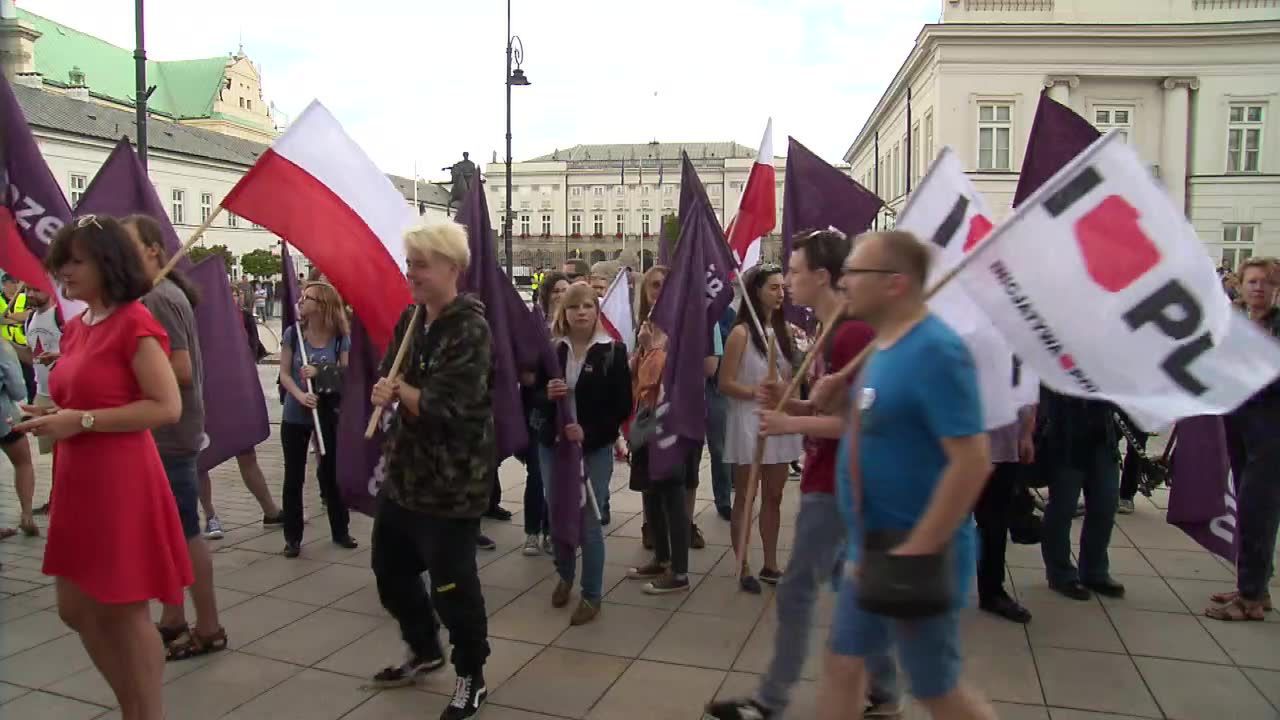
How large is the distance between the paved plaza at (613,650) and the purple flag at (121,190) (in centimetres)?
211

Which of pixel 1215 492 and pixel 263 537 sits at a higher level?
pixel 1215 492

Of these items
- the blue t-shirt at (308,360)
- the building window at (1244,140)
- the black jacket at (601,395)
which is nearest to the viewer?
the black jacket at (601,395)

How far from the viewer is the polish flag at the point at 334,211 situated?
455 cm

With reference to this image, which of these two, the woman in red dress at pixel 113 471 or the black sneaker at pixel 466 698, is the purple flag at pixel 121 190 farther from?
the black sneaker at pixel 466 698

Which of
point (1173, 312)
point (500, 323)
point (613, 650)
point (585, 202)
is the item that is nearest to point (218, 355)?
point (500, 323)

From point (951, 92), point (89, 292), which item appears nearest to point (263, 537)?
point (89, 292)

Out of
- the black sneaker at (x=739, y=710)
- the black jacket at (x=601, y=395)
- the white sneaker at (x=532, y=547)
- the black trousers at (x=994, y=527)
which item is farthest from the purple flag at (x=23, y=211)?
the black trousers at (x=994, y=527)

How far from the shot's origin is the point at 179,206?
5888 centimetres

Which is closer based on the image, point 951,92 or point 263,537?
point 263,537

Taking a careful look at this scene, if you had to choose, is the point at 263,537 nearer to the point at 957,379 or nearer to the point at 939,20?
the point at 957,379

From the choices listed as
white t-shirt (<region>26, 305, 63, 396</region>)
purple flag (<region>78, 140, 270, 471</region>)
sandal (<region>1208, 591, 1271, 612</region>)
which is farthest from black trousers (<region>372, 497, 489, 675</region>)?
white t-shirt (<region>26, 305, 63, 396</region>)

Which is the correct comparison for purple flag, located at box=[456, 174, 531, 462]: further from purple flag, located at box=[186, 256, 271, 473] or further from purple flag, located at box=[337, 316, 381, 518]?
purple flag, located at box=[186, 256, 271, 473]

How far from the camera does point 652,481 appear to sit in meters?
5.28

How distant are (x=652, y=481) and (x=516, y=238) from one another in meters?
90.2
